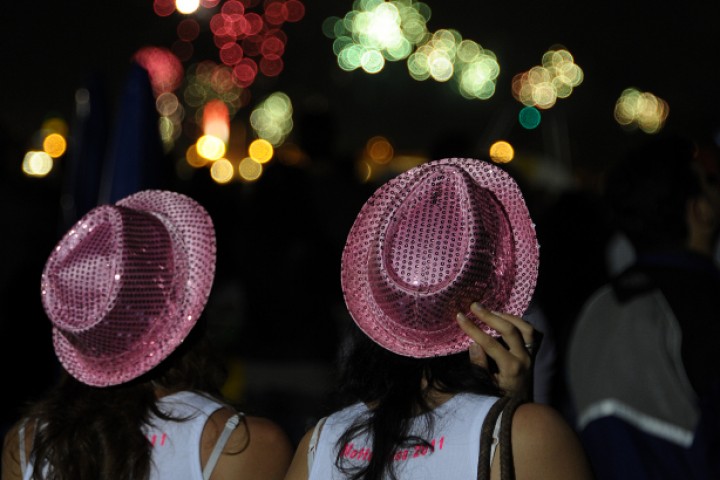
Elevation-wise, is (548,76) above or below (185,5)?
below

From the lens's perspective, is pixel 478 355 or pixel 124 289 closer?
pixel 478 355

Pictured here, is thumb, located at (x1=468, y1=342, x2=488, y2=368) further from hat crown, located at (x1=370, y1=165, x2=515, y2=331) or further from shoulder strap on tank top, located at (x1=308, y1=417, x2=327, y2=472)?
shoulder strap on tank top, located at (x1=308, y1=417, x2=327, y2=472)

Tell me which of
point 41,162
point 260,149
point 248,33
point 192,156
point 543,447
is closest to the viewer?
point 543,447

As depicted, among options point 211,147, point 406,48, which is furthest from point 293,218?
point 211,147

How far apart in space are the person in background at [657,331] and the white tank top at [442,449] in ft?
3.63

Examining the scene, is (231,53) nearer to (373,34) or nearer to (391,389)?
(373,34)

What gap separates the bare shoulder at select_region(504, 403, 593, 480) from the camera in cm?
169

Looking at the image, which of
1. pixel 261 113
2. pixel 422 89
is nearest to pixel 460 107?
pixel 422 89

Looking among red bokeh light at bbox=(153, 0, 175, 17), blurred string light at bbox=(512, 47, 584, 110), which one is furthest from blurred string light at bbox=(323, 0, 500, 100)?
red bokeh light at bbox=(153, 0, 175, 17)

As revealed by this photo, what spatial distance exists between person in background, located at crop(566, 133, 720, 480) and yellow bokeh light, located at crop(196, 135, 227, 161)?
57.2 feet

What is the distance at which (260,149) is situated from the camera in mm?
23578

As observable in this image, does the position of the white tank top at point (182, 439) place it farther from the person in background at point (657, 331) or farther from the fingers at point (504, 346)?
the person in background at point (657, 331)

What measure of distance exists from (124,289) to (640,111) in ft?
47.3

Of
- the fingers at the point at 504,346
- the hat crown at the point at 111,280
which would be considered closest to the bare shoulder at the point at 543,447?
the fingers at the point at 504,346
